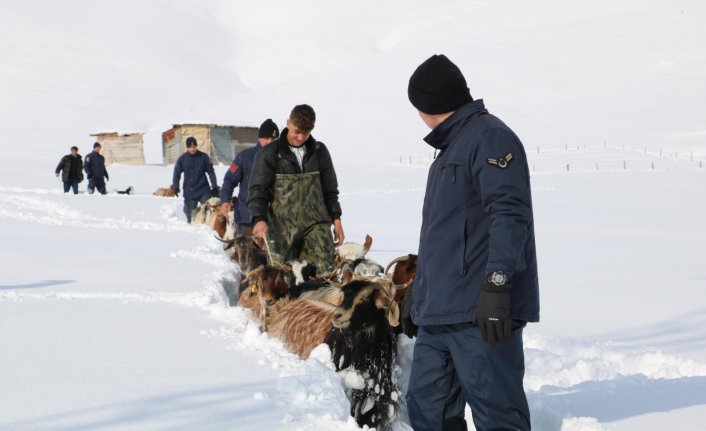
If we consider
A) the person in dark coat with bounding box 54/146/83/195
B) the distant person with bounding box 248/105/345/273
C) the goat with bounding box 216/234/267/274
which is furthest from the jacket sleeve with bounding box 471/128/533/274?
the person in dark coat with bounding box 54/146/83/195

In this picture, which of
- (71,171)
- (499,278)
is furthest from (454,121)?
(71,171)

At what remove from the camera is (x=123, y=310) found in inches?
228

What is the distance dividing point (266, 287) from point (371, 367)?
1803mm

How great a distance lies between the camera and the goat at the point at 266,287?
5.69m

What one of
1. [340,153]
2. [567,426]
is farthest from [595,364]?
[340,153]

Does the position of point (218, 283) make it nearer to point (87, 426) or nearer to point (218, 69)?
point (87, 426)

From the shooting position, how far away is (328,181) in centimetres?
607

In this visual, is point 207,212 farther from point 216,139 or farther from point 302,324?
point 216,139

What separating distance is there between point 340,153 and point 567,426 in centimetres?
4718

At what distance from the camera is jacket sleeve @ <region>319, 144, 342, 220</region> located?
596 centimetres

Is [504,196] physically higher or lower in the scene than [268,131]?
lower

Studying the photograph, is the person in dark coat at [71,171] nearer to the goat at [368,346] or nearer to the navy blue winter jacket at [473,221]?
the goat at [368,346]

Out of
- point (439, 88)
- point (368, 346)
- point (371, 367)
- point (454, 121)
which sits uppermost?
point (439, 88)

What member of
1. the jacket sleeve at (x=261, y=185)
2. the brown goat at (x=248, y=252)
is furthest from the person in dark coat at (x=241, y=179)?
the jacket sleeve at (x=261, y=185)
